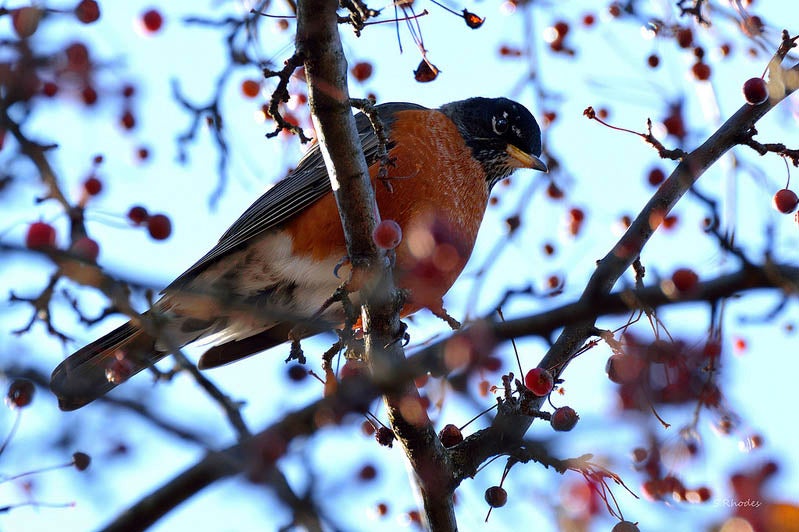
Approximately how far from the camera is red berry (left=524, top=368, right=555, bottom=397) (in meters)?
2.82

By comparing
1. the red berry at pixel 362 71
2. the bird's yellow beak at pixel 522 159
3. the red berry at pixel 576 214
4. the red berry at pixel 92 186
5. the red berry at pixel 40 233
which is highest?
the bird's yellow beak at pixel 522 159

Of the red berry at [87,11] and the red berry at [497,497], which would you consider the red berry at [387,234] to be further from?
the red berry at [87,11]

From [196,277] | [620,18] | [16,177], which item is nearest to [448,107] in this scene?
[620,18]

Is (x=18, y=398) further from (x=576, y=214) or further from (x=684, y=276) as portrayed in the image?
(x=576, y=214)

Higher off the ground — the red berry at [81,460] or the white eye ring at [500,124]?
the white eye ring at [500,124]

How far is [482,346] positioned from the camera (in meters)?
1.49

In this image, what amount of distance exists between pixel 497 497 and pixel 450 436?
32cm

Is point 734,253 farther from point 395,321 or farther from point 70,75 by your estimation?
point 70,75

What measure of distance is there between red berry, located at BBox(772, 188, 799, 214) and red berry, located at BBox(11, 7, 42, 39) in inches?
104

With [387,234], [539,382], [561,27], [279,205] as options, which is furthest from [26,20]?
[561,27]

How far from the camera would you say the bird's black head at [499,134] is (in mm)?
5066

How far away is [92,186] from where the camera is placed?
11.1 ft

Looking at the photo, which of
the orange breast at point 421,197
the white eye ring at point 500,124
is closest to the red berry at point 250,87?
the orange breast at point 421,197

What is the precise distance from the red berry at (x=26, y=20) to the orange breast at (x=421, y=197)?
1555mm
